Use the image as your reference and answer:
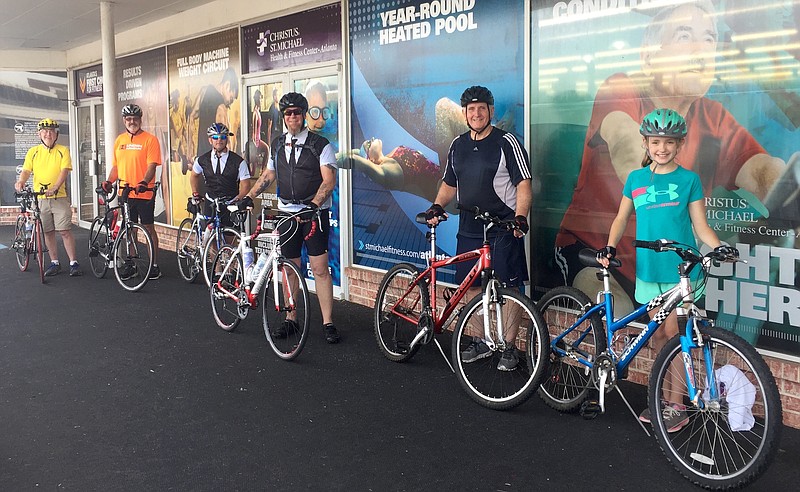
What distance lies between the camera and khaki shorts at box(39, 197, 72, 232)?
8750 mm

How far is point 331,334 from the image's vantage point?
19.2 feet

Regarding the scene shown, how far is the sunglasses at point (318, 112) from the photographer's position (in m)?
7.71

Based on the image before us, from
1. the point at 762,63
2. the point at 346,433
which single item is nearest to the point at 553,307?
the point at 346,433

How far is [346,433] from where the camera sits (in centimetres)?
402

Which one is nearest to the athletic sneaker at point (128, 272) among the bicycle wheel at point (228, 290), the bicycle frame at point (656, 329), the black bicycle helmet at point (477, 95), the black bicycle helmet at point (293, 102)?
the bicycle wheel at point (228, 290)

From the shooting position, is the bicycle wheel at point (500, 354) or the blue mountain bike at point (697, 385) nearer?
the blue mountain bike at point (697, 385)

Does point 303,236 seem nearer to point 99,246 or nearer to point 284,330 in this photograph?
point 284,330

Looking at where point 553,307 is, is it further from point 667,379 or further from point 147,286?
point 147,286

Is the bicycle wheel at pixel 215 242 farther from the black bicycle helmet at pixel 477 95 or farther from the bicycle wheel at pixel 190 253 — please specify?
the black bicycle helmet at pixel 477 95

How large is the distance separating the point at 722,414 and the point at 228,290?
13.2ft

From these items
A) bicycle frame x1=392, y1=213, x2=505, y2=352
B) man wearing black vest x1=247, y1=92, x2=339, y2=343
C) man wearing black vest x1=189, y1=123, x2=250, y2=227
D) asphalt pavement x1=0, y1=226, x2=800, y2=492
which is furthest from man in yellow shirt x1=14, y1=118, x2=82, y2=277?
bicycle frame x1=392, y1=213, x2=505, y2=352

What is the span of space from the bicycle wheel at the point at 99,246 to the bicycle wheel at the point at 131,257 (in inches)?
17.1

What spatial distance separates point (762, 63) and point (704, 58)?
335mm

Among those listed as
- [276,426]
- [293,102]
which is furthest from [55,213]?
[276,426]
